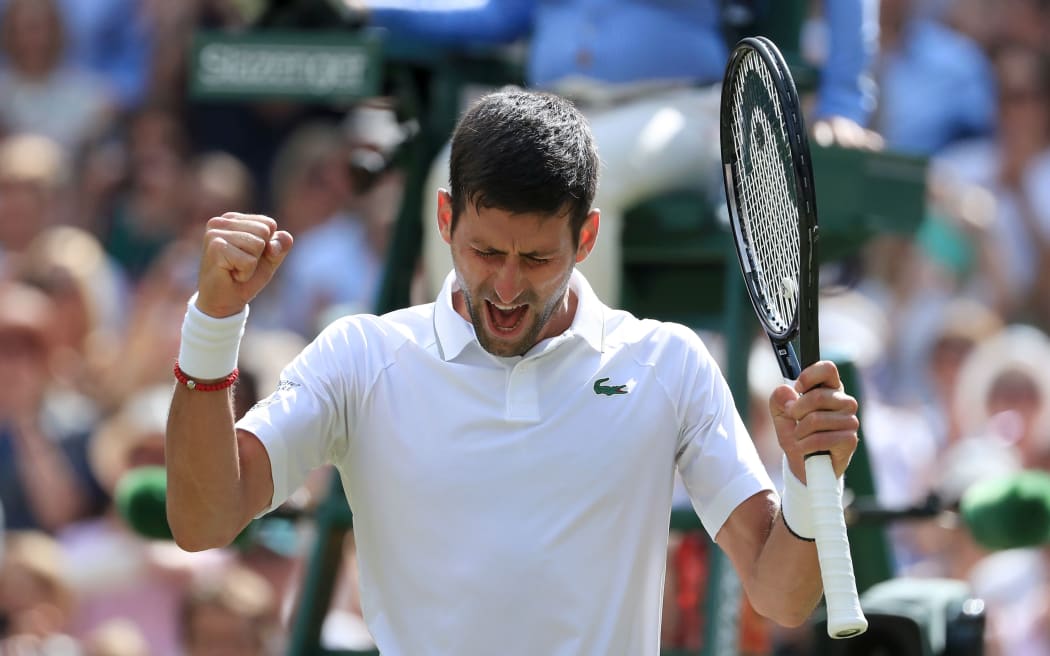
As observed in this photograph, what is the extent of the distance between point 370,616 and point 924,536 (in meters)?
4.07

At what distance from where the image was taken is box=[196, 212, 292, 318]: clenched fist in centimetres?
255

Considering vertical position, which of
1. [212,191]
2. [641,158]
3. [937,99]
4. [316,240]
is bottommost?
[316,240]

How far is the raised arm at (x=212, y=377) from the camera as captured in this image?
2.57 metres

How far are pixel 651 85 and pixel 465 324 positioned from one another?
1742 mm

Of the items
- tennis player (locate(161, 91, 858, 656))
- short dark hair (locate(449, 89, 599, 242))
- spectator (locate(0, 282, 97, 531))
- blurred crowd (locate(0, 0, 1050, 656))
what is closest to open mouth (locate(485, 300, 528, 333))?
tennis player (locate(161, 91, 858, 656))

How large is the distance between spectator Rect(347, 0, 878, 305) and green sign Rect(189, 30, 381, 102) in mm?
299

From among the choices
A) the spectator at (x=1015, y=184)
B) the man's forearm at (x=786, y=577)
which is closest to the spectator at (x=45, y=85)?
the spectator at (x=1015, y=184)

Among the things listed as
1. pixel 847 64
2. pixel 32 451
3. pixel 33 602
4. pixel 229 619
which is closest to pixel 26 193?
pixel 32 451

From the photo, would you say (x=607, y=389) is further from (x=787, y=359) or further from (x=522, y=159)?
(x=522, y=159)

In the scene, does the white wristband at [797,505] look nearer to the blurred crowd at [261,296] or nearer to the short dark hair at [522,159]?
the short dark hair at [522,159]

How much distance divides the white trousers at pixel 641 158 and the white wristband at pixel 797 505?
1.60m

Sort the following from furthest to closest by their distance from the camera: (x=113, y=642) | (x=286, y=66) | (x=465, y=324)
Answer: (x=113, y=642), (x=286, y=66), (x=465, y=324)

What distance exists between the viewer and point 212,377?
260cm

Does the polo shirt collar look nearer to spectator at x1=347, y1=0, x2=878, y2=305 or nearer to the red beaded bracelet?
the red beaded bracelet
